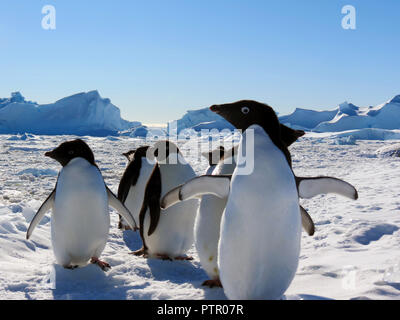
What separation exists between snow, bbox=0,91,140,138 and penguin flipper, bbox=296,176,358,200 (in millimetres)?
37513

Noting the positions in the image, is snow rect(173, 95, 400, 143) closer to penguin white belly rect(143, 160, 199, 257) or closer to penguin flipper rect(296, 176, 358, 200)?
penguin white belly rect(143, 160, 199, 257)

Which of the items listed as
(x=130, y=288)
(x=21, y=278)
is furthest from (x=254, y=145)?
(x=21, y=278)

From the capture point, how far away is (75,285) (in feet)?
9.04

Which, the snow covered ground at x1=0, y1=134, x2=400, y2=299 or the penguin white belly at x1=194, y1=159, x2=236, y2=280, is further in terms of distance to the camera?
the penguin white belly at x1=194, y1=159, x2=236, y2=280

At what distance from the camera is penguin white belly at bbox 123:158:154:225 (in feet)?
15.6

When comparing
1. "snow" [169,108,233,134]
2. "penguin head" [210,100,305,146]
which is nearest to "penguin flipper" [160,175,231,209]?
"penguin head" [210,100,305,146]

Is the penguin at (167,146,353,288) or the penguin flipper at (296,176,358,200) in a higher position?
the penguin flipper at (296,176,358,200)

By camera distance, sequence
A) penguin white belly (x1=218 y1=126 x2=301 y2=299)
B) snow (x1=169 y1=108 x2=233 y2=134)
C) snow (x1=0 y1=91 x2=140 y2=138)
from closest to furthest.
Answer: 1. penguin white belly (x1=218 y1=126 x2=301 y2=299)
2. snow (x1=0 y1=91 x2=140 y2=138)
3. snow (x1=169 y1=108 x2=233 y2=134)

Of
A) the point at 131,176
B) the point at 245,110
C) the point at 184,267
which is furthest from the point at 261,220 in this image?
the point at 131,176

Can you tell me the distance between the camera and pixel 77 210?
119 inches

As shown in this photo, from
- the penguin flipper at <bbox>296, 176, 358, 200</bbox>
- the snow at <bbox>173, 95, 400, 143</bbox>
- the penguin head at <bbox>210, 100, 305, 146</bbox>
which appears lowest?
the penguin flipper at <bbox>296, 176, 358, 200</bbox>

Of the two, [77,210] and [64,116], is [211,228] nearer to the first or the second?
[77,210]

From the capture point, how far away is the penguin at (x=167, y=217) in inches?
135
